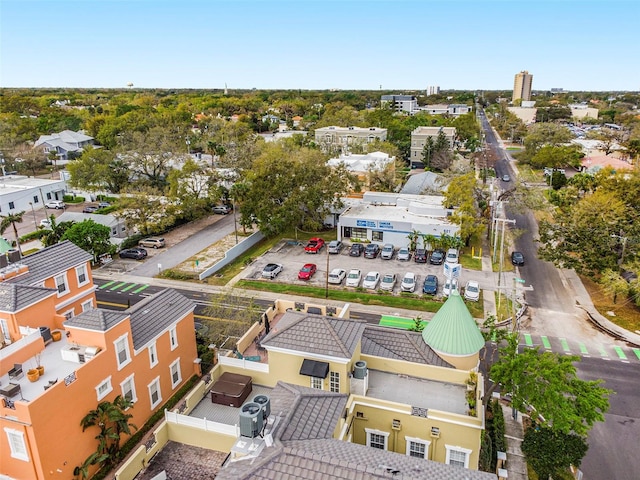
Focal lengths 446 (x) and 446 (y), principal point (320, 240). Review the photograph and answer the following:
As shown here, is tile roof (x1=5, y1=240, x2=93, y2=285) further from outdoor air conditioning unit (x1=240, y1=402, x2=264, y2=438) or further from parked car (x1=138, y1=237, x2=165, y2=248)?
parked car (x1=138, y1=237, x2=165, y2=248)

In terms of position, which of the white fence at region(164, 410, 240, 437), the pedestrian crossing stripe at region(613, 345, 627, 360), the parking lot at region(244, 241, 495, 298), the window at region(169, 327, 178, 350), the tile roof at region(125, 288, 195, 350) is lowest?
the pedestrian crossing stripe at region(613, 345, 627, 360)

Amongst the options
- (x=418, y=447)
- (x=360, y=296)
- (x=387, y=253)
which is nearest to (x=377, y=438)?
(x=418, y=447)

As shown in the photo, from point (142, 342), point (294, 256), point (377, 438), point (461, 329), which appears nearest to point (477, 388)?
point (461, 329)

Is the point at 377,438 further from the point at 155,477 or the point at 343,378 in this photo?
the point at 155,477

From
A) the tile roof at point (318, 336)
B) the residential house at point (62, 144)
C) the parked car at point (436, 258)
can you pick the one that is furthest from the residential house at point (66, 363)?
the residential house at point (62, 144)

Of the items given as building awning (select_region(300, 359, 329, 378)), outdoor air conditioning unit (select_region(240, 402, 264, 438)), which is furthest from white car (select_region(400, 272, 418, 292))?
outdoor air conditioning unit (select_region(240, 402, 264, 438))

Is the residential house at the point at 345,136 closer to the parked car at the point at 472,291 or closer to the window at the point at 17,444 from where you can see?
the parked car at the point at 472,291
